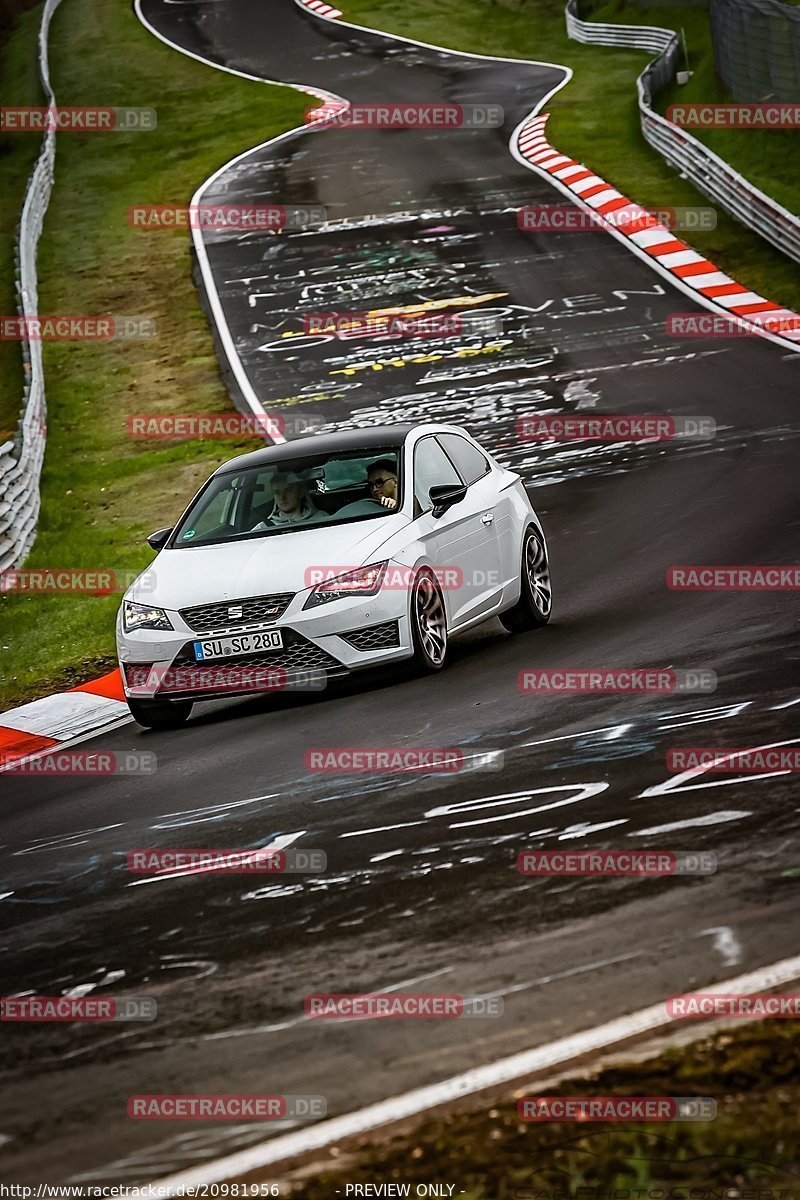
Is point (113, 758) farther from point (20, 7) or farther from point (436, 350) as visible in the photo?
point (20, 7)

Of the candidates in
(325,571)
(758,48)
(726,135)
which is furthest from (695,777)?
(726,135)

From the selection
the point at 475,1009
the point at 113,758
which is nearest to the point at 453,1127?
the point at 475,1009

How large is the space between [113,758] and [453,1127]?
614 cm

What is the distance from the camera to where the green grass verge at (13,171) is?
81.7ft

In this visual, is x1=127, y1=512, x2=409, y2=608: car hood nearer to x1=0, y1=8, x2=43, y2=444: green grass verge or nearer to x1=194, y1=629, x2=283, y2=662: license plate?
x1=194, y1=629, x2=283, y2=662: license plate

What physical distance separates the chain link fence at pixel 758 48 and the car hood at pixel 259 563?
68.9 feet

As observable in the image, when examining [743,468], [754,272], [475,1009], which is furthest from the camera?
[754,272]

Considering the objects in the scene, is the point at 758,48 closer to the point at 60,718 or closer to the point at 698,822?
the point at 60,718

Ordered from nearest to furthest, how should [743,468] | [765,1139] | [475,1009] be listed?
[765,1139] → [475,1009] → [743,468]

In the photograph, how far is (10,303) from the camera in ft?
93.3

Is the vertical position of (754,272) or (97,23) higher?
(97,23)

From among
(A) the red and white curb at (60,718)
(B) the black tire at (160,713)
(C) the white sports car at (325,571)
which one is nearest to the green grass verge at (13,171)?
(A) the red and white curb at (60,718)

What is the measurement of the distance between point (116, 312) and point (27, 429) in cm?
939

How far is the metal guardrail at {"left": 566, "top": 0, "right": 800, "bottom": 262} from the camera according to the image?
25703 mm
